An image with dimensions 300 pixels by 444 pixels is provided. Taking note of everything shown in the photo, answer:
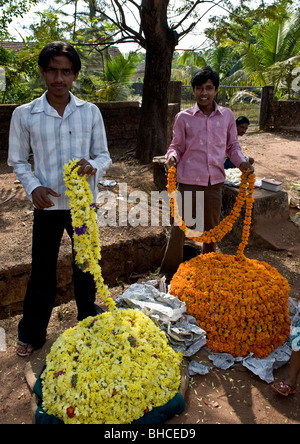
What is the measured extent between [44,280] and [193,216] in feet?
5.28

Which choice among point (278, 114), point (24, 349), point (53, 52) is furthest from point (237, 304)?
point (278, 114)

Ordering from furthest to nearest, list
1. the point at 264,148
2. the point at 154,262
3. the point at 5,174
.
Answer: the point at 264,148, the point at 5,174, the point at 154,262

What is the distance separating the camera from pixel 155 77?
7770mm

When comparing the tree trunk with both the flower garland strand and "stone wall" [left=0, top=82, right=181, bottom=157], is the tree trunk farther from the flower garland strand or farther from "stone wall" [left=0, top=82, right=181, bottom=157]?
the flower garland strand

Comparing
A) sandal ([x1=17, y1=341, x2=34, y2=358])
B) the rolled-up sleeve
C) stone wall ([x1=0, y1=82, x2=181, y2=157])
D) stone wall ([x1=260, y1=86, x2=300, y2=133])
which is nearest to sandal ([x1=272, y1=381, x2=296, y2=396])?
sandal ([x1=17, y1=341, x2=34, y2=358])

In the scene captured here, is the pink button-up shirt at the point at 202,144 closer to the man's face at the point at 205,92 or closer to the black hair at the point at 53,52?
the man's face at the point at 205,92

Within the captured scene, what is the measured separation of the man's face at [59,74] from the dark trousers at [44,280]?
84 cm

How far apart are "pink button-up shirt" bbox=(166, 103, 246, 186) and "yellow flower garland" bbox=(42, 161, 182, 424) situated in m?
1.29

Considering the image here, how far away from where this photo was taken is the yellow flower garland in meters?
2.18

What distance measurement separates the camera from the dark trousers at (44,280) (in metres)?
2.63

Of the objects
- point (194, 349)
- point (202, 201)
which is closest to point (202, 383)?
point (194, 349)

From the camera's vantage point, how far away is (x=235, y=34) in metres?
8.40

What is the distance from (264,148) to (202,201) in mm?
7289

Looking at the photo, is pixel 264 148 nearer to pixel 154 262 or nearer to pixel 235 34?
pixel 235 34
